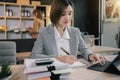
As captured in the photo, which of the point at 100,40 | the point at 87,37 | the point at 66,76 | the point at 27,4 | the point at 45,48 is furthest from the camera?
the point at 100,40

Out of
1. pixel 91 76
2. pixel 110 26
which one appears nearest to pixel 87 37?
pixel 91 76

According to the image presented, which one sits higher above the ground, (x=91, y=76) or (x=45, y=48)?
(x=45, y=48)

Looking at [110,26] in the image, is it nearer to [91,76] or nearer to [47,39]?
[47,39]

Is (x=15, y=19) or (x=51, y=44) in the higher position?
(x=15, y=19)

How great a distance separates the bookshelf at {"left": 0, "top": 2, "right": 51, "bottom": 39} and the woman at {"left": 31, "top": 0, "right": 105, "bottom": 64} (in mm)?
3793

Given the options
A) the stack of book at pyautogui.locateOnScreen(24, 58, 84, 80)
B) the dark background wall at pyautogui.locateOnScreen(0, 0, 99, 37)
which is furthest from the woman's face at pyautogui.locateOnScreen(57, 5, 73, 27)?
the dark background wall at pyautogui.locateOnScreen(0, 0, 99, 37)

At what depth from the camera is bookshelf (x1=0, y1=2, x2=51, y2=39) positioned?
5.49 metres

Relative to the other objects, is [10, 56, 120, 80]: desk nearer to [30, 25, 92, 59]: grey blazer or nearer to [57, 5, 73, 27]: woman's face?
[30, 25, 92, 59]: grey blazer

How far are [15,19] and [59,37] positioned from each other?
14.5 ft

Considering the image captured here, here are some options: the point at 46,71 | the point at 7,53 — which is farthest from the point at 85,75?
the point at 7,53

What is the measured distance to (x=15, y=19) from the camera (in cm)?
578

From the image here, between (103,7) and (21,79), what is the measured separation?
216 inches

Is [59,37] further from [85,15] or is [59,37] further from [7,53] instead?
[85,15]

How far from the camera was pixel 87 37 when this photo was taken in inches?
126
